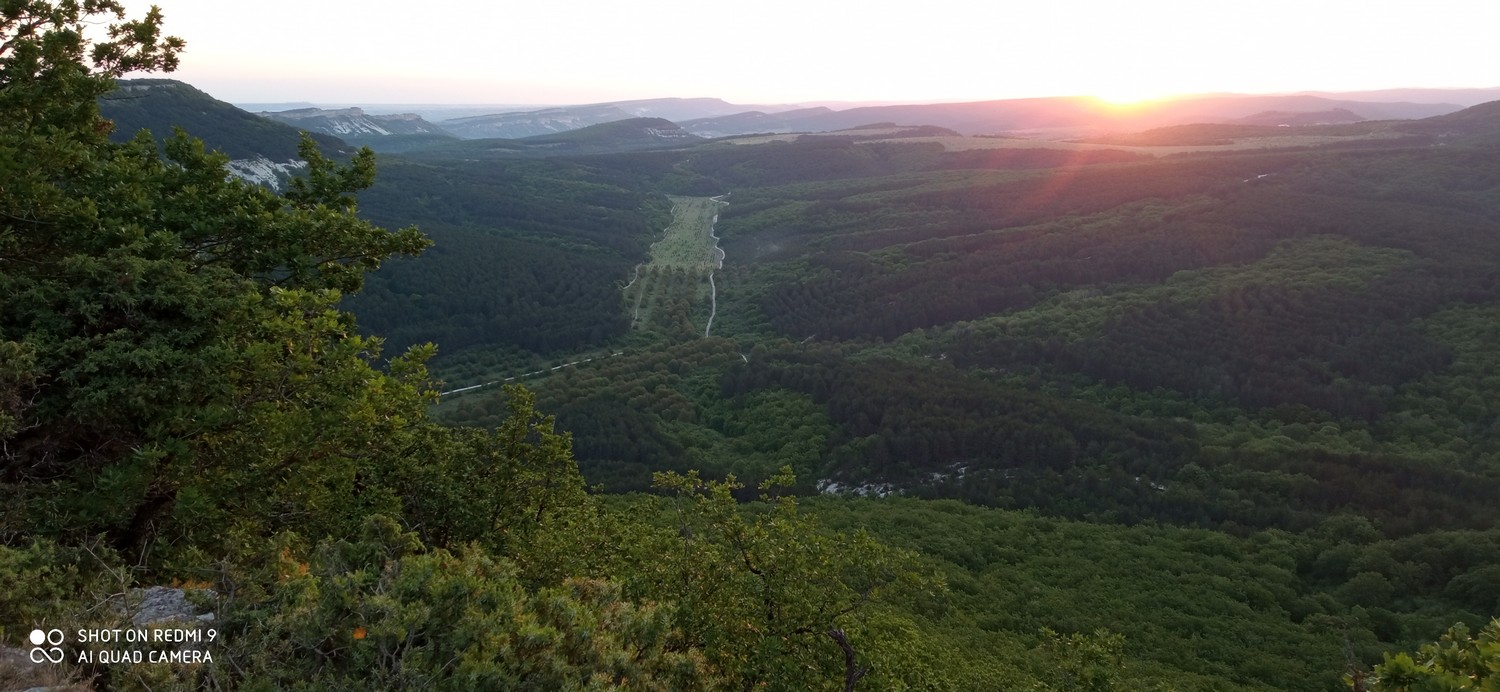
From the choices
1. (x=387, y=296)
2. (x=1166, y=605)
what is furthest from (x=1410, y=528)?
(x=387, y=296)

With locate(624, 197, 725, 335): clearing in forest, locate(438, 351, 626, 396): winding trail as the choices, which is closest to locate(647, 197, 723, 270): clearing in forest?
locate(624, 197, 725, 335): clearing in forest

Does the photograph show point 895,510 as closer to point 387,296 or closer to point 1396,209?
point 387,296

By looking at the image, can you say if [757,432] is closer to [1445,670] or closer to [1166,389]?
[1166,389]

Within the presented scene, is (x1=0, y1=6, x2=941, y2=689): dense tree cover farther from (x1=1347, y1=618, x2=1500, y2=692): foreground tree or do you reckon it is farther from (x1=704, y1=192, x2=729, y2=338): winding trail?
(x1=704, y1=192, x2=729, y2=338): winding trail

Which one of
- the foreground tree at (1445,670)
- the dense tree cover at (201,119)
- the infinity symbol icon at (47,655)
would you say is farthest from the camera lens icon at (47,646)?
the dense tree cover at (201,119)

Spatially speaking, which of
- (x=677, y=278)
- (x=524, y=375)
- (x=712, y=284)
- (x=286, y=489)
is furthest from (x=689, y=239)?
(x=286, y=489)

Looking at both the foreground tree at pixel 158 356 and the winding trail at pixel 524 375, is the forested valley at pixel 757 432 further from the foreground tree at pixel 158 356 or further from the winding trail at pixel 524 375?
the winding trail at pixel 524 375

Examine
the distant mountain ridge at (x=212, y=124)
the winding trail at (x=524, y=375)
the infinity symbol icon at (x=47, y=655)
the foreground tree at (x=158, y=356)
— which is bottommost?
the winding trail at (x=524, y=375)
